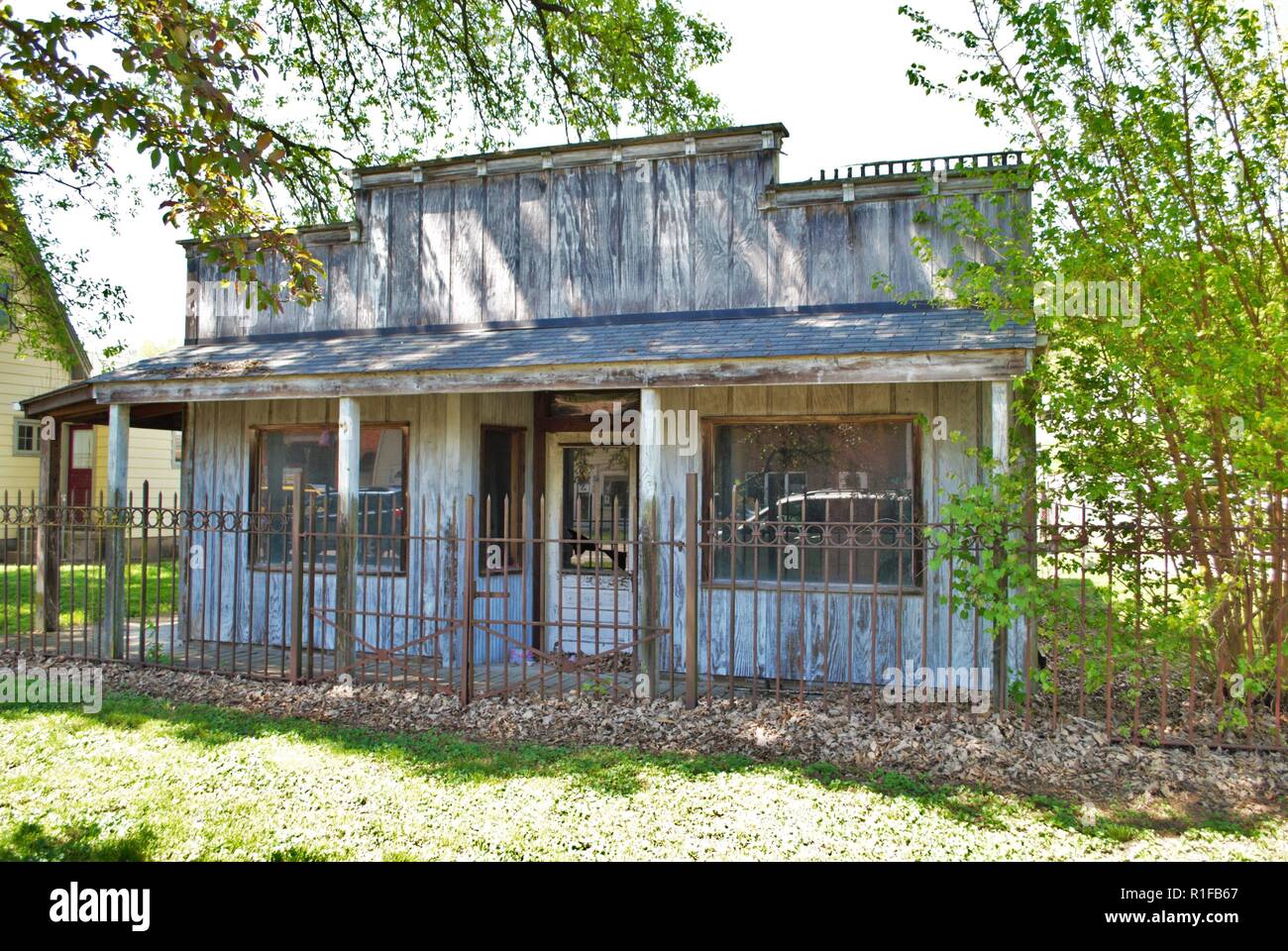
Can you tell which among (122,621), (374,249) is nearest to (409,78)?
(374,249)

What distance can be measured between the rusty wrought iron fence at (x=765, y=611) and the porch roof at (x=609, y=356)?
116cm

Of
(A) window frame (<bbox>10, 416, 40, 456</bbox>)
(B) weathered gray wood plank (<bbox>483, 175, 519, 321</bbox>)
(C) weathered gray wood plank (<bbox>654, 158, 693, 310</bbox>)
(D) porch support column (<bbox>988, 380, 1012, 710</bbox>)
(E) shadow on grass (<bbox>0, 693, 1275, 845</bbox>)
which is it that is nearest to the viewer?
(E) shadow on grass (<bbox>0, 693, 1275, 845</bbox>)

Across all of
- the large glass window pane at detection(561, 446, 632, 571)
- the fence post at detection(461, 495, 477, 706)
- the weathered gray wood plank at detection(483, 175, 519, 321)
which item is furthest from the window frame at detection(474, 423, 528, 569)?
the fence post at detection(461, 495, 477, 706)

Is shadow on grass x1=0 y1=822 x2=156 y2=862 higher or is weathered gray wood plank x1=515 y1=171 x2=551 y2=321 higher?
weathered gray wood plank x1=515 y1=171 x2=551 y2=321

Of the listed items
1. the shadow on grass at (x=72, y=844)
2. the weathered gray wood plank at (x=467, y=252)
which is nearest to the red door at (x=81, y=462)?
the weathered gray wood plank at (x=467, y=252)

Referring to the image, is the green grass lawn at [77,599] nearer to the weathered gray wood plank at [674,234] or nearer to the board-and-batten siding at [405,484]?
the board-and-batten siding at [405,484]

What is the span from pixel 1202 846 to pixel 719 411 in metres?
5.25

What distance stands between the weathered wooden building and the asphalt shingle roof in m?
0.04

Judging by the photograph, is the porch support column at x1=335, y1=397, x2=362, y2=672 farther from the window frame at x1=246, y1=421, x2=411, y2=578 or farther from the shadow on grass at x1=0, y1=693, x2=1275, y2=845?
the shadow on grass at x1=0, y1=693, x2=1275, y2=845

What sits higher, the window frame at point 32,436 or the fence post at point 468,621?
the window frame at point 32,436

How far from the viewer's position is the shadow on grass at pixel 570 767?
16.3ft

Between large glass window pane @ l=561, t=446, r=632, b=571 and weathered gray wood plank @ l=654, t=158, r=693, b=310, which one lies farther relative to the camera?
large glass window pane @ l=561, t=446, r=632, b=571

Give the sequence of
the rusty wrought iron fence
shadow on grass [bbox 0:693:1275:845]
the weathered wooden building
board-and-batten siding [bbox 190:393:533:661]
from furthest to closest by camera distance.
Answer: board-and-batten siding [bbox 190:393:533:661], the weathered wooden building, the rusty wrought iron fence, shadow on grass [bbox 0:693:1275:845]

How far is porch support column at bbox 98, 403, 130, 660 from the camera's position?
909 cm
